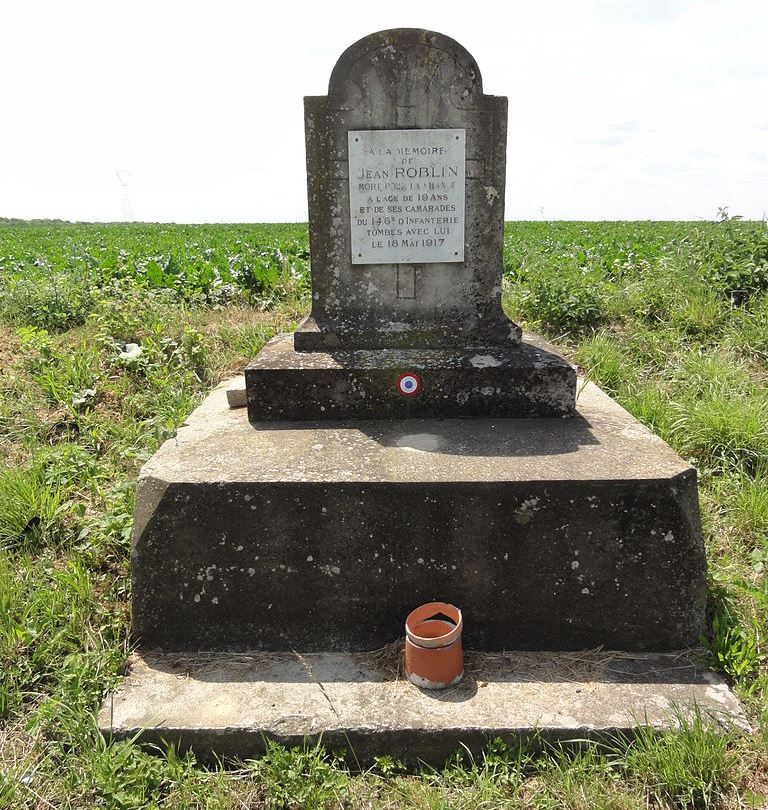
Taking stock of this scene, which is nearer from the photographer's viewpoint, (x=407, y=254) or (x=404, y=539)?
(x=404, y=539)

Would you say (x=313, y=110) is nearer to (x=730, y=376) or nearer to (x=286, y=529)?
(x=286, y=529)

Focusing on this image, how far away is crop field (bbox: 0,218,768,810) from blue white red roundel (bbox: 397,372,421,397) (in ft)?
4.73

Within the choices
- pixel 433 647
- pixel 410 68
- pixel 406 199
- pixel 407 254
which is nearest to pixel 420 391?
pixel 407 254

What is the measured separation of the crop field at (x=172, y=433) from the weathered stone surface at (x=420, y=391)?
94 centimetres

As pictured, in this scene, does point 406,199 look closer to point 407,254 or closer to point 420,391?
point 407,254

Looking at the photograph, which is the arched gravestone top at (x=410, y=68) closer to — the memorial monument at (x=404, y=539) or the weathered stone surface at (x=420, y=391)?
the memorial monument at (x=404, y=539)

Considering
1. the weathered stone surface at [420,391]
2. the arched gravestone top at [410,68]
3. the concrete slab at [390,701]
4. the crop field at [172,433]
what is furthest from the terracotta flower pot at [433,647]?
the arched gravestone top at [410,68]

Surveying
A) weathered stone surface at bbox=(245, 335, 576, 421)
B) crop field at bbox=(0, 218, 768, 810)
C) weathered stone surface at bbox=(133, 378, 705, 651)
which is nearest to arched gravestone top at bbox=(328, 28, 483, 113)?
weathered stone surface at bbox=(245, 335, 576, 421)

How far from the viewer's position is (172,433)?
3.41 m

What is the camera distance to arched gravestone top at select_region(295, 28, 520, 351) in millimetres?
2914

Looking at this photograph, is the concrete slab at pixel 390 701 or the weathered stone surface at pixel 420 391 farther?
the weathered stone surface at pixel 420 391

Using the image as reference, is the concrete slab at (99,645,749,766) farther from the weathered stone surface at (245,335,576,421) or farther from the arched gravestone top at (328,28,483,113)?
the arched gravestone top at (328,28,483,113)

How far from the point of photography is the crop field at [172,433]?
1994 millimetres

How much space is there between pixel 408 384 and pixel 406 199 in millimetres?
884
